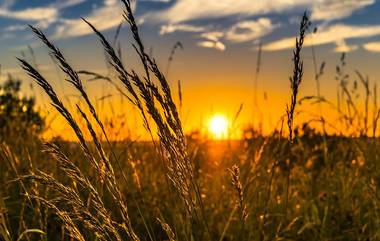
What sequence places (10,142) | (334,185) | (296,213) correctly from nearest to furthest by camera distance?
(296,213) < (334,185) < (10,142)

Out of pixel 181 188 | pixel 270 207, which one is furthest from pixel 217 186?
pixel 181 188

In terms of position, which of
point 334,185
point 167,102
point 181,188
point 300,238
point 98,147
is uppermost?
point 167,102

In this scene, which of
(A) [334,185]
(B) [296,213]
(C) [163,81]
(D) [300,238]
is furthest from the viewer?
(A) [334,185]

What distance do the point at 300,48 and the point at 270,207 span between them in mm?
2704

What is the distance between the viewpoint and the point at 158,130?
1568 mm

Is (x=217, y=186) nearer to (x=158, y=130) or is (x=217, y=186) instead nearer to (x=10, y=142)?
(x=10, y=142)

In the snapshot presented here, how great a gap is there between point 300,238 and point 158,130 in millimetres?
2308

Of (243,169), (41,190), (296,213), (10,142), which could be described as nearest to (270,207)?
(296,213)

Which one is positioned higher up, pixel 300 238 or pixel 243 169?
pixel 243 169

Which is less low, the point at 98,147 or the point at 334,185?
the point at 98,147

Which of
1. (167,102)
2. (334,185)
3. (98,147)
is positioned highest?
(167,102)

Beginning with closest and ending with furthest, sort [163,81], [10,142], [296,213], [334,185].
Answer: [163,81]
[296,213]
[334,185]
[10,142]

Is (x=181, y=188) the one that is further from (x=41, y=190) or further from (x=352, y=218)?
(x=41, y=190)

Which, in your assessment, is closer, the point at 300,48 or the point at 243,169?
the point at 300,48
